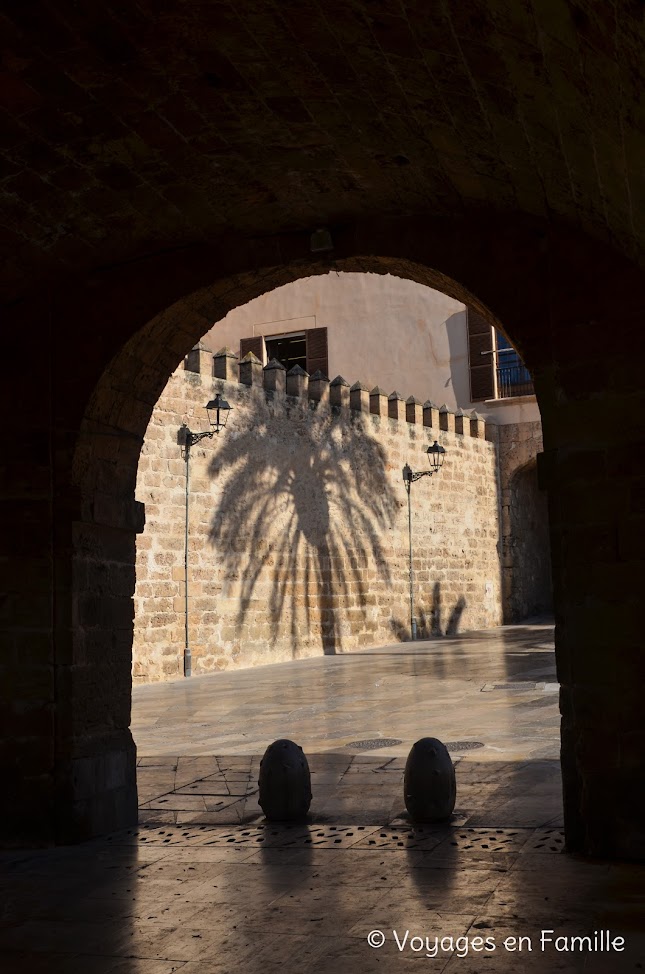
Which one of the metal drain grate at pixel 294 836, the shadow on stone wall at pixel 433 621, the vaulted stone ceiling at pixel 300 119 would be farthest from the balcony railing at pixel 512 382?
the metal drain grate at pixel 294 836

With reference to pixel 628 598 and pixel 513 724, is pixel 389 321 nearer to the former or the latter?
pixel 513 724

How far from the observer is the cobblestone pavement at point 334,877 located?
11.8 feet

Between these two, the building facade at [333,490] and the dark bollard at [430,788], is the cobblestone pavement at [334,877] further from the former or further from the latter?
the building facade at [333,490]

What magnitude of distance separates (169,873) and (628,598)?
2.43m

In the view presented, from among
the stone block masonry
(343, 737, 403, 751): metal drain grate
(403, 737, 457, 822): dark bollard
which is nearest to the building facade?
the stone block masonry

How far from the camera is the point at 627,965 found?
3.35m

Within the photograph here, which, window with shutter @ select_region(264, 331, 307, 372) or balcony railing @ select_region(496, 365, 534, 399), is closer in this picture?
balcony railing @ select_region(496, 365, 534, 399)

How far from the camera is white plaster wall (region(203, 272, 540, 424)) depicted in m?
24.3

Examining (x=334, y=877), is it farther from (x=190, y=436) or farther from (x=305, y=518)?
(x=305, y=518)

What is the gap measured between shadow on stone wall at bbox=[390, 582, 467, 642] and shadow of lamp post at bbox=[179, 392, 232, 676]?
5567 mm

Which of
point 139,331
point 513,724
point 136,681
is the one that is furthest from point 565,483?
point 136,681

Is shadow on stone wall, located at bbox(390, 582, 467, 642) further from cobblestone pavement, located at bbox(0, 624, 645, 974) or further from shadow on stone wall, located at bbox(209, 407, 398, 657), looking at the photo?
cobblestone pavement, located at bbox(0, 624, 645, 974)

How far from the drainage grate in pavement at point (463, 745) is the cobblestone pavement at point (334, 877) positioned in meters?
0.04

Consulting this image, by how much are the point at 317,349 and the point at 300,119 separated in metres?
20.5
